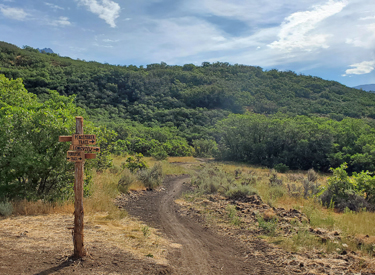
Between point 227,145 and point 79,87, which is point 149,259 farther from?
point 79,87

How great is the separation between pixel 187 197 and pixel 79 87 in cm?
5184

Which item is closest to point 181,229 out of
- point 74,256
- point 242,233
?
point 242,233

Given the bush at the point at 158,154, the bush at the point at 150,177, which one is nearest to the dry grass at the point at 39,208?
the bush at the point at 150,177

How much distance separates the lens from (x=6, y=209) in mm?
6000

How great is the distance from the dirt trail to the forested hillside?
10072 mm

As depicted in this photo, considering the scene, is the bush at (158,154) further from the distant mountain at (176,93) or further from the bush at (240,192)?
the distant mountain at (176,93)

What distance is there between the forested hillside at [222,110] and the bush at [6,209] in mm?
11383

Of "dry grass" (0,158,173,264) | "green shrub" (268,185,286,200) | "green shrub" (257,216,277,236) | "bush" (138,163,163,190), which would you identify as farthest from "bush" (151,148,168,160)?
"green shrub" (257,216,277,236)

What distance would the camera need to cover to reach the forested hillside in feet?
85.7

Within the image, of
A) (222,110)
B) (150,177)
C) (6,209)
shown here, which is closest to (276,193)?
(150,177)

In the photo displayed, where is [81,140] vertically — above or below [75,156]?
above

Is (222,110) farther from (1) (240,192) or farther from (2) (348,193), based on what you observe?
(2) (348,193)

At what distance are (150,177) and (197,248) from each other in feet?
27.0

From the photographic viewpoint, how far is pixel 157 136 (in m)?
39.1
